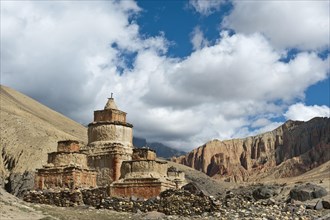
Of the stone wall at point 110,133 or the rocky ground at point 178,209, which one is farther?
the stone wall at point 110,133

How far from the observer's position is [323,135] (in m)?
174

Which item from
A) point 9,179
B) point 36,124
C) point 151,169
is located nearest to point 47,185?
point 151,169

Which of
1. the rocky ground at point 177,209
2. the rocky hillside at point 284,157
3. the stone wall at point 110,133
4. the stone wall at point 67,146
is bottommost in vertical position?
the rocky ground at point 177,209

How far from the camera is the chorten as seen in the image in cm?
3938

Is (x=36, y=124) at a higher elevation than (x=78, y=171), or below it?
higher

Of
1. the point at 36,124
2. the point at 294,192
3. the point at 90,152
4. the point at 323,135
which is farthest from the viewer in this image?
the point at 323,135

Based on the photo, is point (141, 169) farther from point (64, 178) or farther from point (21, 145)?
point (21, 145)

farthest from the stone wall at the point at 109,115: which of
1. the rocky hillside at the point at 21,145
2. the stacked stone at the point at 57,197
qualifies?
the rocky hillside at the point at 21,145

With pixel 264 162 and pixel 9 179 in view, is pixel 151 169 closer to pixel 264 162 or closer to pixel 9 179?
pixel 9 179

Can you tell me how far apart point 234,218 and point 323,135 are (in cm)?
16158

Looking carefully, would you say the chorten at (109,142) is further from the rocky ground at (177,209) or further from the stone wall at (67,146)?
the rocky ground at (177,209)

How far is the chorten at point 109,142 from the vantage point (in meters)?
39.4

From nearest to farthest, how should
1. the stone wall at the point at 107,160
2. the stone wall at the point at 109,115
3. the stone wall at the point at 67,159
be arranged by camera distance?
the stone wall at the point at 67,159
the stone wall at the point at 107,160
the stone wall at the point at 109,115

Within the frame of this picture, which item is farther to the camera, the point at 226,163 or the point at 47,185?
the point at 226,163
